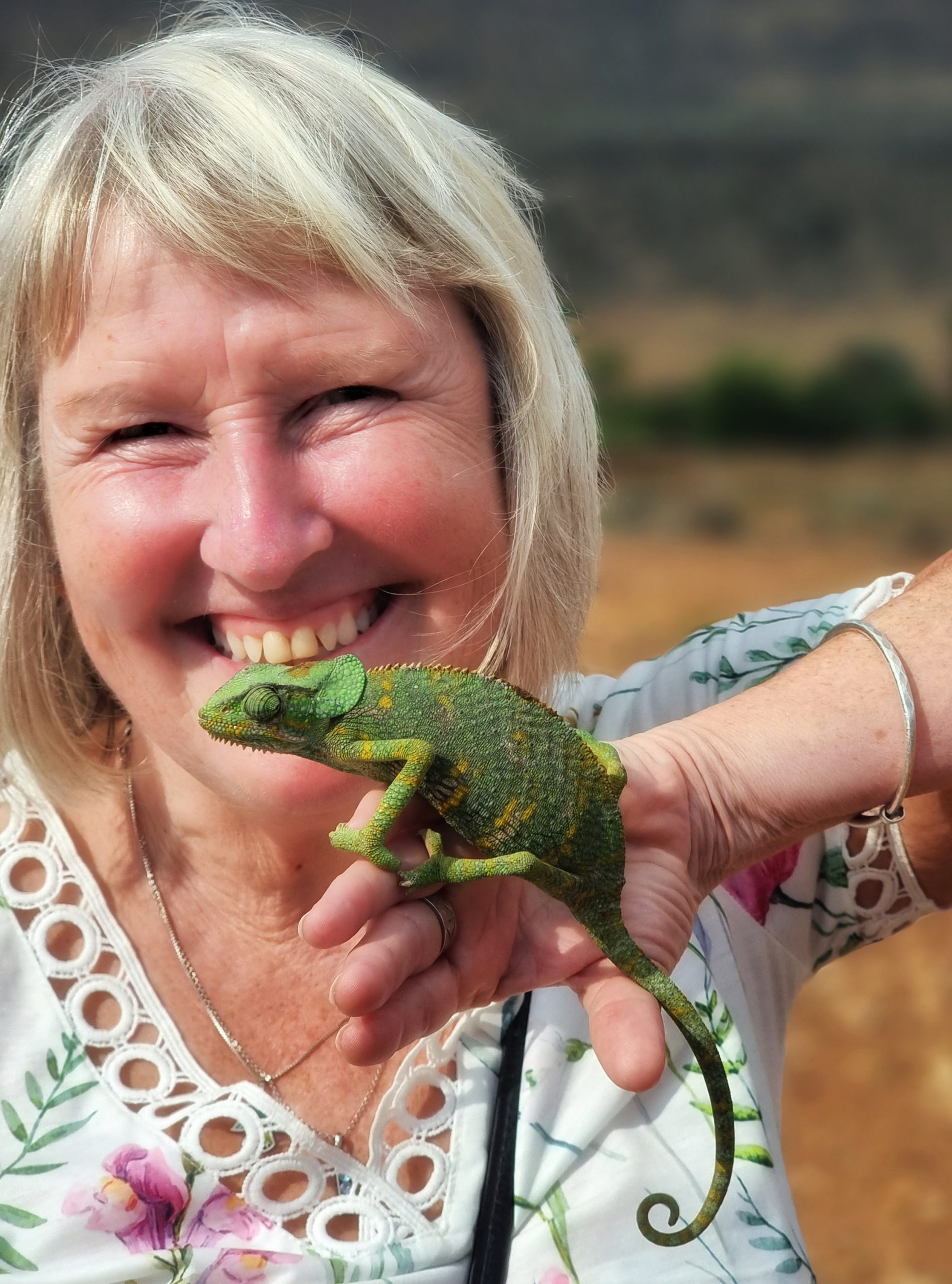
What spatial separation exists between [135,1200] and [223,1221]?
0.13 meters

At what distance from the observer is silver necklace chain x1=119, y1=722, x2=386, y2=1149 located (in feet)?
6.20

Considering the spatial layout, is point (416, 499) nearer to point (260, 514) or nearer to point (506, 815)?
point (260, 514)

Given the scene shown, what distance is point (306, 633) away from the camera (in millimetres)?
1756

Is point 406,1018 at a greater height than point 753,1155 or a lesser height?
greater

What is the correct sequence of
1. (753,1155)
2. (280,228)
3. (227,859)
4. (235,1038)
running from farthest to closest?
1. (227,859)
2. (235,1038)
3. (753,1155)
4. (280,228)

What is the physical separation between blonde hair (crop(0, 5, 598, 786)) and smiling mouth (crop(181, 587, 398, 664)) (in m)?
0.22

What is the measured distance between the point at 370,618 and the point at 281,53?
0.85m

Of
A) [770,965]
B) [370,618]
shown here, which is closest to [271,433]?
[370,618]

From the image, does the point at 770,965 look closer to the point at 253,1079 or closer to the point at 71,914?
the point at 253,1079

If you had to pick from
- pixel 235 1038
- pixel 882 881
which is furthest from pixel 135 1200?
pixel 882 881

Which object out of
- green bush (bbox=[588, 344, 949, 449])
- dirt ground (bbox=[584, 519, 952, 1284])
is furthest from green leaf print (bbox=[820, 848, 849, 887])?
green bush (bbox=[588, 344, 949, 449])

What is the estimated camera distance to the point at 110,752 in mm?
2199

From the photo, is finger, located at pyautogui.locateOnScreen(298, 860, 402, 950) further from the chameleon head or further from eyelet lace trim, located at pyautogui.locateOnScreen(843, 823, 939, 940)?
eyelet lace trim, located at pyautogui.locateOnScreen(843, 823, 939, 940)

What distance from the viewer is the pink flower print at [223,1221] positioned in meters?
1.75
